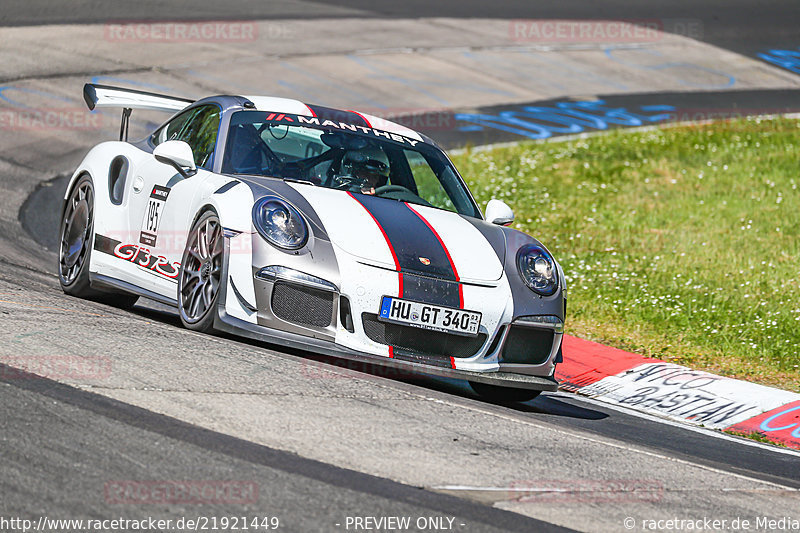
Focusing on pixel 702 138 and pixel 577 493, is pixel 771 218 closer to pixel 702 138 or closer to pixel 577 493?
pixel 702 138

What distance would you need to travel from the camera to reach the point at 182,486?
13.4 ft

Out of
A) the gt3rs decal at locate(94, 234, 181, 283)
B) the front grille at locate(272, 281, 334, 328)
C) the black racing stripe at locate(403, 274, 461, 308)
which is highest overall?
the black racing stripe at locate(403, 274, 461, 308)

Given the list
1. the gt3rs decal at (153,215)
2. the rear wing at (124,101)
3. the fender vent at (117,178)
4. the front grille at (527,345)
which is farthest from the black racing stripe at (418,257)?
the rear wing at (124,101)

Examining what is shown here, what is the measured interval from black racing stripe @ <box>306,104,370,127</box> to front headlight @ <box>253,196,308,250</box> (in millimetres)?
1325

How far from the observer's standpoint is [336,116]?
7844 millimetres

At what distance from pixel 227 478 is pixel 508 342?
2.65m

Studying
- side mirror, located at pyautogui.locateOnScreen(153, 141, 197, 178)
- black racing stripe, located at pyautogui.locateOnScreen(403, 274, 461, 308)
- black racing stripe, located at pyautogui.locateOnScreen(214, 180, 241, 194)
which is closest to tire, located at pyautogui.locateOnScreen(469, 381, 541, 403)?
black racing stripe, located at pyautogui.locateOnScreen(403, 274, 461, 308)

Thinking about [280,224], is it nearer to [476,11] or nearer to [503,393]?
[503,393]

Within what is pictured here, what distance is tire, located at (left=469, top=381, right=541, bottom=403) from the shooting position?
7.04 metres

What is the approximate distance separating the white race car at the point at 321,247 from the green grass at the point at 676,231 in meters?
2.66

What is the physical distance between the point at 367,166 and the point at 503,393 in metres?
1.66

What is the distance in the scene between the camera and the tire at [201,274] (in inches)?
255

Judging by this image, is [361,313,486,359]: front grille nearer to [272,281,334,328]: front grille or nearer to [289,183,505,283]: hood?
[272,281,334,328]: front grille

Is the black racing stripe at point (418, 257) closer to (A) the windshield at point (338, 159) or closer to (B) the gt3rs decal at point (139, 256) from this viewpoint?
(A) the windshield at point (338, 159)
